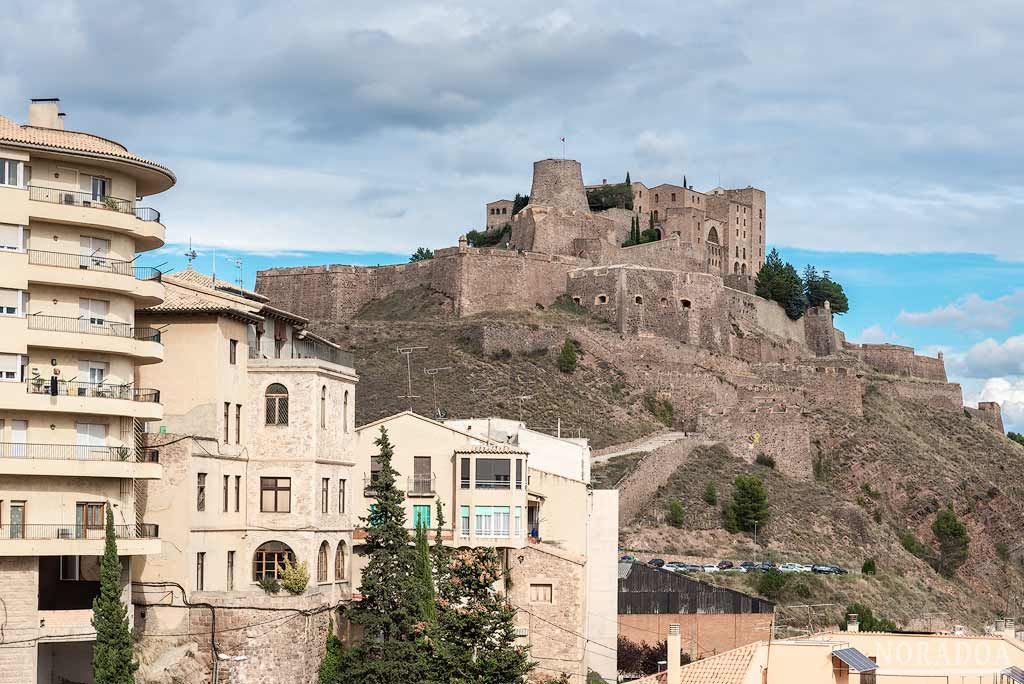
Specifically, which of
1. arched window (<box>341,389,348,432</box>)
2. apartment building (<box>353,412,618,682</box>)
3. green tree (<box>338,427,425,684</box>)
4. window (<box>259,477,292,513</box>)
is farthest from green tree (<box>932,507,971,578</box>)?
window (<box>259,477,292,513</box>)

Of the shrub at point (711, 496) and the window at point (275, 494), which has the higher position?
the window at point (275, 494)

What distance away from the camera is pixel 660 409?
116312 mm

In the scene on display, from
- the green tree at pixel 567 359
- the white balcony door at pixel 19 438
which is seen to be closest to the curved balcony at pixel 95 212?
the white balcony door at pixel 19 438

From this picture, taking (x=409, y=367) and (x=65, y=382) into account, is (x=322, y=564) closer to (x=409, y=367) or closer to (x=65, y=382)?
(x=65, y=382)

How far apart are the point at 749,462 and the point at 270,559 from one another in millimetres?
59894

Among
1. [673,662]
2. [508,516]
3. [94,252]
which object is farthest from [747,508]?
[94,252]

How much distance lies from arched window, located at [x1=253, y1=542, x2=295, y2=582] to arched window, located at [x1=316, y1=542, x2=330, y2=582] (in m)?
1.16

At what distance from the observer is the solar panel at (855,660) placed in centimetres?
4434

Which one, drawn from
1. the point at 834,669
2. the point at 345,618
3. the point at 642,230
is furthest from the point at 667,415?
the point at 834,669

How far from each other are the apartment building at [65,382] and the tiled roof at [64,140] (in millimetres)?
60

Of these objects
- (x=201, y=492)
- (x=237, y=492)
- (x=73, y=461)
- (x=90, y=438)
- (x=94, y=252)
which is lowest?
(x=237, y=492)

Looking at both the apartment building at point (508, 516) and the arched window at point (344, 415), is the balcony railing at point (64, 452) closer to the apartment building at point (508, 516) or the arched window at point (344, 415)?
the arched window at point (344, 415)

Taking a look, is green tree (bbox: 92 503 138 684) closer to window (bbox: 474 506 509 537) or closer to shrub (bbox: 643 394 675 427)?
window (bbox: 474 506 509 537)

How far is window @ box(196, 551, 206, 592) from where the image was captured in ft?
174
